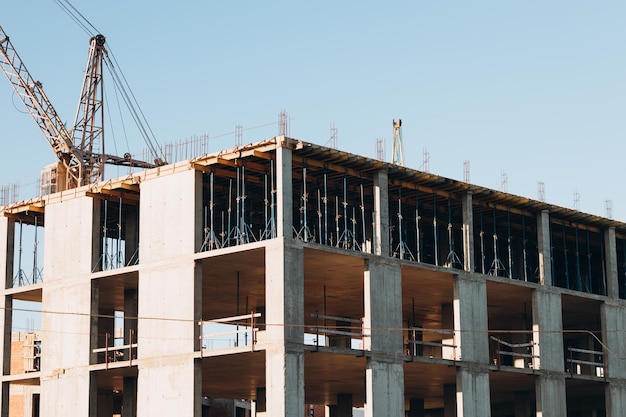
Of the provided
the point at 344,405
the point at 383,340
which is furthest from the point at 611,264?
the point at 383,340

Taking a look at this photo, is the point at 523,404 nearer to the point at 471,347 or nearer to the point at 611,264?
the point at 611,264

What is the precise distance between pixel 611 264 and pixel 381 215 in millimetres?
16573

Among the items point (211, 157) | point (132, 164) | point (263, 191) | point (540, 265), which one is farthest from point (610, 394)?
point (132, 164)

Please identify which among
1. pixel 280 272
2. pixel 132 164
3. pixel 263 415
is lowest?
pixel 263 415

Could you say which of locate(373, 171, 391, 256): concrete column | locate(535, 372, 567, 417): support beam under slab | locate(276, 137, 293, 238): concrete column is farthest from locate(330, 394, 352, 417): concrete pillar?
locate(276, 137, 293, 238): concrete column

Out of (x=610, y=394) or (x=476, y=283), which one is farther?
(x=610, y=394)

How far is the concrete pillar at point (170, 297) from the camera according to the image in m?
45.2

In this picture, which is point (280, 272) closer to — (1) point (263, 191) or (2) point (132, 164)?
(1) point (263, 191)

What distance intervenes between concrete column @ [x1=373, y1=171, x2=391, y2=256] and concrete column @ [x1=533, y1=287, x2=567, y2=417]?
33.5ft

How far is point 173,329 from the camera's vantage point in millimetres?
46000

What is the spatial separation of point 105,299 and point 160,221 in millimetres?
8877

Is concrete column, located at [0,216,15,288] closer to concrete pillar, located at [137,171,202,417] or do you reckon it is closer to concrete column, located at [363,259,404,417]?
concrete pillar, located at [137,171,202,417]

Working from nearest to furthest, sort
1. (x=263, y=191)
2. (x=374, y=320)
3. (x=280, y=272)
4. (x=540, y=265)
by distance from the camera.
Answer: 1. (x=280, y=272)
2. (x=374, y=320)
3. (x=263, y=191)
4. (x=540, y=265)

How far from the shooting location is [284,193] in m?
43.7
